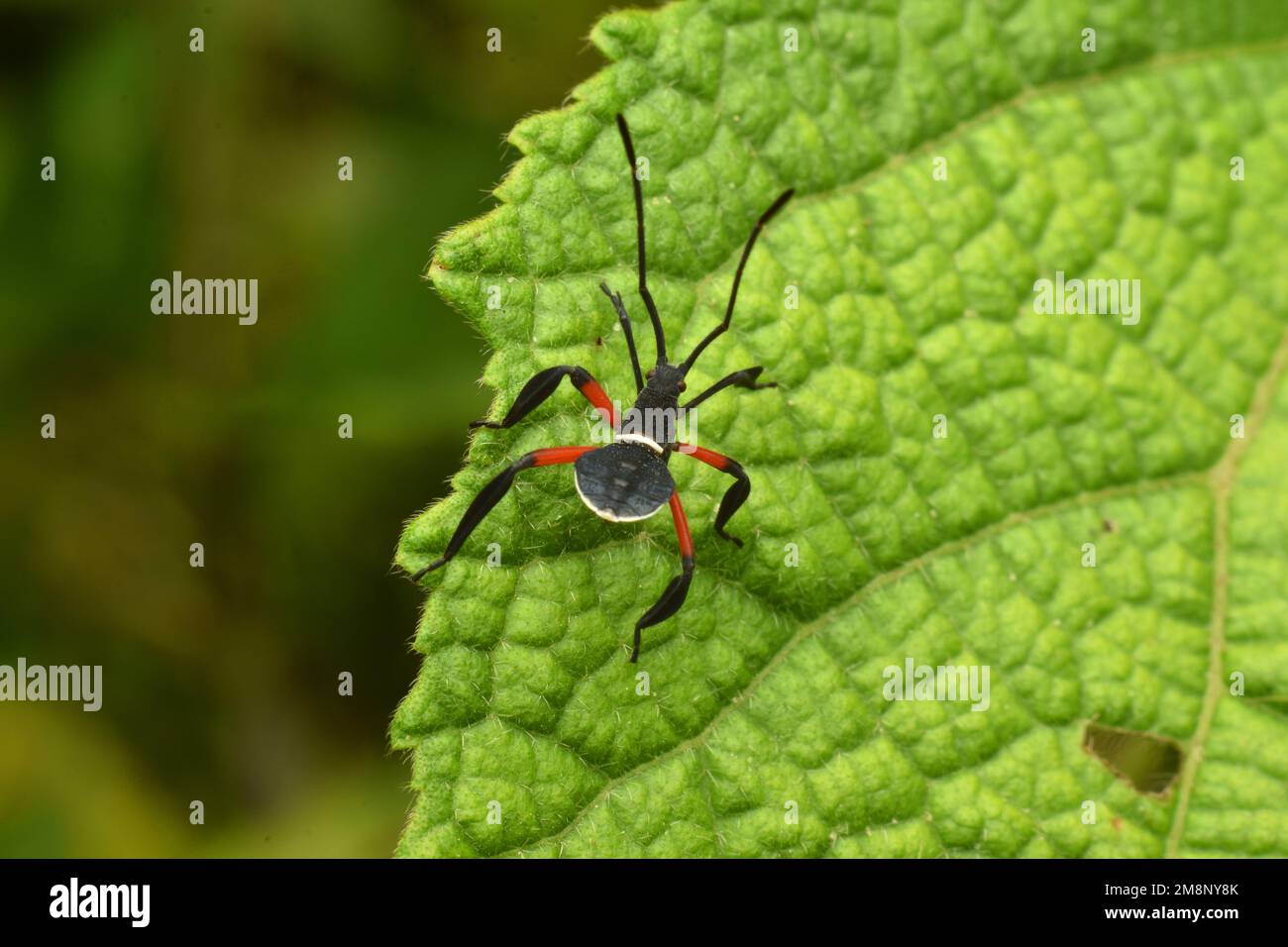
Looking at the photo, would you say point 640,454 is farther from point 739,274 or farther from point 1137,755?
point 1137,755

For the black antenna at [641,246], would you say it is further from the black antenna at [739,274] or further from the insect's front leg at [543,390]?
the insect's front leg at [543,390]

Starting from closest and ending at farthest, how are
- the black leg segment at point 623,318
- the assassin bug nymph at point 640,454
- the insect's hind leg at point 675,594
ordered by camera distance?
1. the assassin bug nymph at point 640,454
2. the insect's hind leg at point 675,594
3. the black leg segment at point 623,318

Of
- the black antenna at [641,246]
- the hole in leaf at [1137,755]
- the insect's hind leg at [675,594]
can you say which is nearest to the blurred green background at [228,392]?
the black antenna at [641,246]

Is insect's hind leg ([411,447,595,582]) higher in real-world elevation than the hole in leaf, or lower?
higher

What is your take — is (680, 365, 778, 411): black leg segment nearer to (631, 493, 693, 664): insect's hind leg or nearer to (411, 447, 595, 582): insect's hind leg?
(631, 493, 693, 664): insect's hind leg

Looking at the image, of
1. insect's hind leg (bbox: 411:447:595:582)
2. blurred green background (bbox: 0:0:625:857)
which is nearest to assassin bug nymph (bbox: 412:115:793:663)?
insect's hind leg (bbox: 411:447:595:582)

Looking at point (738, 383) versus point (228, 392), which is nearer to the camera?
point (738, 383)

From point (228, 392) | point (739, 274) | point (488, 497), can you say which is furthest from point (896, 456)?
point (228, 392)

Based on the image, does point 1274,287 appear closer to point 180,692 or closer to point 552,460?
point 552,460
